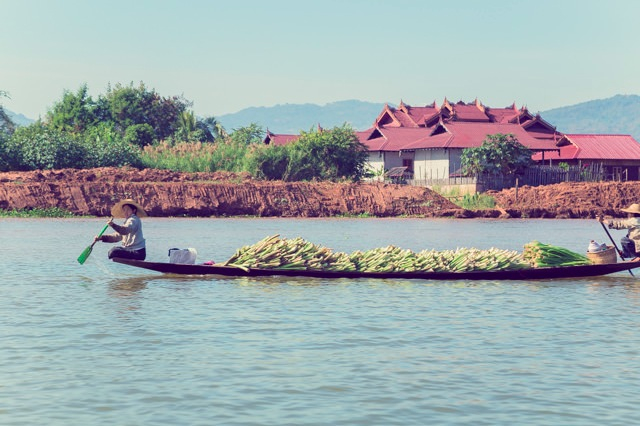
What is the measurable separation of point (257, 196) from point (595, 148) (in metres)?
27.6

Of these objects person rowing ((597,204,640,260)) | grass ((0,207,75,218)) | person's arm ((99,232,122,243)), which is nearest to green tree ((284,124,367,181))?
grass ((0,207,75,218))

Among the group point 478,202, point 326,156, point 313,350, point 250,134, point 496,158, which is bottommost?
point 313,350

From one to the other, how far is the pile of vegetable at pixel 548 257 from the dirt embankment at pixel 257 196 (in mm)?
31328

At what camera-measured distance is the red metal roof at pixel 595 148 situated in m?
66.7

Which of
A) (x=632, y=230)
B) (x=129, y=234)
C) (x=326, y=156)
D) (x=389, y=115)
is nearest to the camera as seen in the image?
(x=129, y=234)

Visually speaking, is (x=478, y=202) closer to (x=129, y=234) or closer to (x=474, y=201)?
(x=474, y=201)

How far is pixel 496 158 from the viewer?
56.9 m

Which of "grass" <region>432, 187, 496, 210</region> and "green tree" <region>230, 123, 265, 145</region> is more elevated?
"green tree" <region>230, 123, 265, 145</region>

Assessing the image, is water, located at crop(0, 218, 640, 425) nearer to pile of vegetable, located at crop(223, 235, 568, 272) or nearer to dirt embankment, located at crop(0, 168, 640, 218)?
pile of vegetable, located at crop(223, 235, 568, 272)

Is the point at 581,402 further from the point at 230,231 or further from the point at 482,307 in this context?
the point at 230,231

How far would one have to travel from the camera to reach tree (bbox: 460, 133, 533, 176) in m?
56.9

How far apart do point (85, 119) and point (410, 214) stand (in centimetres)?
3847

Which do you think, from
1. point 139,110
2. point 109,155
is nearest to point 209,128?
point 139,110

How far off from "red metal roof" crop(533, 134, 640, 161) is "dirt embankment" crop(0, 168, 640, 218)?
10317 millimetres
